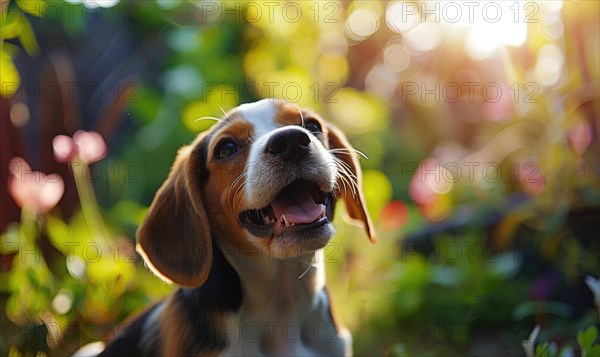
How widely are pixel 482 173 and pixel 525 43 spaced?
2.97 feet

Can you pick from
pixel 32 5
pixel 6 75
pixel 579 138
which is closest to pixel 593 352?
pixel 579 138

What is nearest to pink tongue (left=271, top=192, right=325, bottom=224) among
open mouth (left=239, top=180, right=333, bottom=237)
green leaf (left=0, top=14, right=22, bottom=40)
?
open mouth (left=239, top=180, right=333, bottom=237)

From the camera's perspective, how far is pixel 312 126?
2658 millimetres

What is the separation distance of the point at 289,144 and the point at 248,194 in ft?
0.71

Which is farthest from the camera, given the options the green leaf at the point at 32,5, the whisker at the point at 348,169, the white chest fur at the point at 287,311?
the green leaf at the point at 32,5

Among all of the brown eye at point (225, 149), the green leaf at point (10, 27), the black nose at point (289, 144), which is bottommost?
the brown eye at point (225, 149)

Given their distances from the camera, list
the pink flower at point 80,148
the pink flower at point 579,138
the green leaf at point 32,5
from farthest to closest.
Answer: the pink flower at point 579,138, the green leaf at point 32,5, the pink flower at point 80,148

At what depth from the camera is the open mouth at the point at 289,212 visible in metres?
2.36

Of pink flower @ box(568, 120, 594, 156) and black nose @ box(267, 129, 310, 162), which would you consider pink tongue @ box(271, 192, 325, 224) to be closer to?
black nose @ box(267, 129, 310, 162)

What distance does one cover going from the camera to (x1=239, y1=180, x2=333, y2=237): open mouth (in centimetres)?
236

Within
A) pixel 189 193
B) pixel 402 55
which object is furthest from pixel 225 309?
pixel 402 55

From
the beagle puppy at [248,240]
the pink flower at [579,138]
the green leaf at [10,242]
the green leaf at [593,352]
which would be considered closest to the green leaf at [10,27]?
the green leaf at [10,242]

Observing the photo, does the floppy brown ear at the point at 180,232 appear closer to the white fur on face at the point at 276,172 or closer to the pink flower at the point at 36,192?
the white fur on face at the point at 276,172

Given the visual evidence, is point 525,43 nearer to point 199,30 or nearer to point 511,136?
point 511,136
